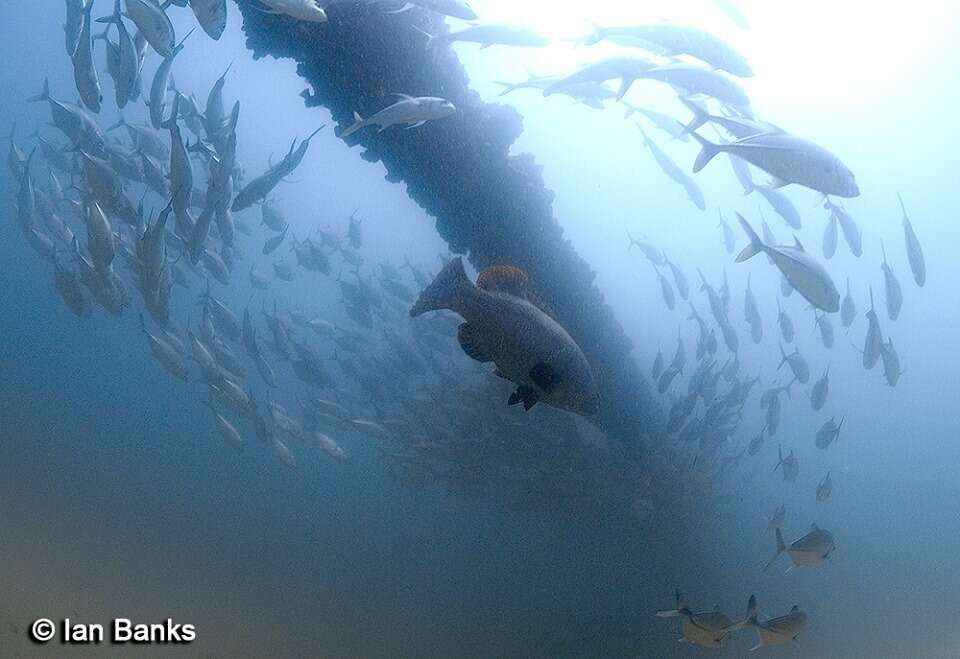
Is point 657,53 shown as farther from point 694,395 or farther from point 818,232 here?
point 818,232

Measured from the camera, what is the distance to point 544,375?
2287mm

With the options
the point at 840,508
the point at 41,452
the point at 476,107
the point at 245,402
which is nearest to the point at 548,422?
the point at 245,402

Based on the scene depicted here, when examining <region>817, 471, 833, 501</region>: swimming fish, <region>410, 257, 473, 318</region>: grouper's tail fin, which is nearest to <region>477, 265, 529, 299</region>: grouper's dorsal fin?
<region>410, 257, 473, 318</region>: grouper's tail fin

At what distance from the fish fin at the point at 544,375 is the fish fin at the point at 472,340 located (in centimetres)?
20

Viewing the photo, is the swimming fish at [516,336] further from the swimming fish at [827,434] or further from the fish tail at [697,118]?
the swimming fish at [827,434]

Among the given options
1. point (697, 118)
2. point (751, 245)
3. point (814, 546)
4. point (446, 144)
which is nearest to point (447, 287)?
point (751, 245)

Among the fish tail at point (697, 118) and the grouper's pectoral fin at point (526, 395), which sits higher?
the fish tail at point (697, 118)

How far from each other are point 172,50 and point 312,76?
1.04 metres

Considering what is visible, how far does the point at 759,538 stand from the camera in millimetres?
16609

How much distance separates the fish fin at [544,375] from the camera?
7.50ft

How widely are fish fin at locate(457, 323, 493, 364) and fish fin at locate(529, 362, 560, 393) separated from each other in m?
0.20

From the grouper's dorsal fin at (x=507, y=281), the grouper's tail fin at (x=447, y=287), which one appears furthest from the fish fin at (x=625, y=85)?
the grouper's tail fin at (x=447, y=287)

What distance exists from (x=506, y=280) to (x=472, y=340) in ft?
0.90

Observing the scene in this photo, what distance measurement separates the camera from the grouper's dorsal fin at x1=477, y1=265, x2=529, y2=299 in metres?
2.39
